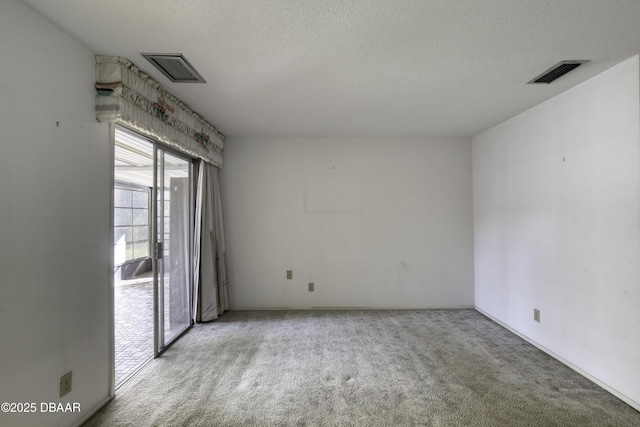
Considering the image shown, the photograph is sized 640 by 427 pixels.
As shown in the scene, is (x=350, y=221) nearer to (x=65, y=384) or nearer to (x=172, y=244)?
(x=172, y=244)

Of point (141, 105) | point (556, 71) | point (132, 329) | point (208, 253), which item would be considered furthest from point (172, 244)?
point (556, 71)

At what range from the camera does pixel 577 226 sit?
2.44 meters

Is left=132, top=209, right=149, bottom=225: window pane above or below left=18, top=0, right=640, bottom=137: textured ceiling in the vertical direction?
below

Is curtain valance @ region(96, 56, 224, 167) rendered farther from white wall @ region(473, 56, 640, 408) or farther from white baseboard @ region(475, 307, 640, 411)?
white baseboard @ region(475, 307, 640, 411)

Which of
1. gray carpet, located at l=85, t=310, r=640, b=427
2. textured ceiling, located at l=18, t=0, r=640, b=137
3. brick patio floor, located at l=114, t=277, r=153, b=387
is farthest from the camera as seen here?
brick patio floor, located at l=114, t=277, r=153, b=387

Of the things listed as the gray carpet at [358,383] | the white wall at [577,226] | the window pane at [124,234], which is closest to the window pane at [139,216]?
the window pane at [124,234]

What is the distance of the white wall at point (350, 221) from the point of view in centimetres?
402

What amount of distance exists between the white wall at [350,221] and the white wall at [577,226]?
0.66 m

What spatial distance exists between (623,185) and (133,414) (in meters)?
3.71

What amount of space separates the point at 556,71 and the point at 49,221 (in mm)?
3493

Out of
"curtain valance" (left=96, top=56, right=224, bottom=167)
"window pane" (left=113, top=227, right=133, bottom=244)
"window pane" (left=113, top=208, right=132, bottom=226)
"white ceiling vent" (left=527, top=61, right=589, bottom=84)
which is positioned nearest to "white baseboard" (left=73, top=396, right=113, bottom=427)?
"curtain valance" (left=96, top=56, right=224, bottom=167)

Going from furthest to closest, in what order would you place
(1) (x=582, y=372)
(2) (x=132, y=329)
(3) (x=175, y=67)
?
(2) (x=132, y=329) → (1) (x=582, y=372) → (3) (x=175, y=67)

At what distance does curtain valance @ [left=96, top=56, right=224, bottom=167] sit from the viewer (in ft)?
6.34

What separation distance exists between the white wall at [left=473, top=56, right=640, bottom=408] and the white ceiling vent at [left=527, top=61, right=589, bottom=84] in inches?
11.8
